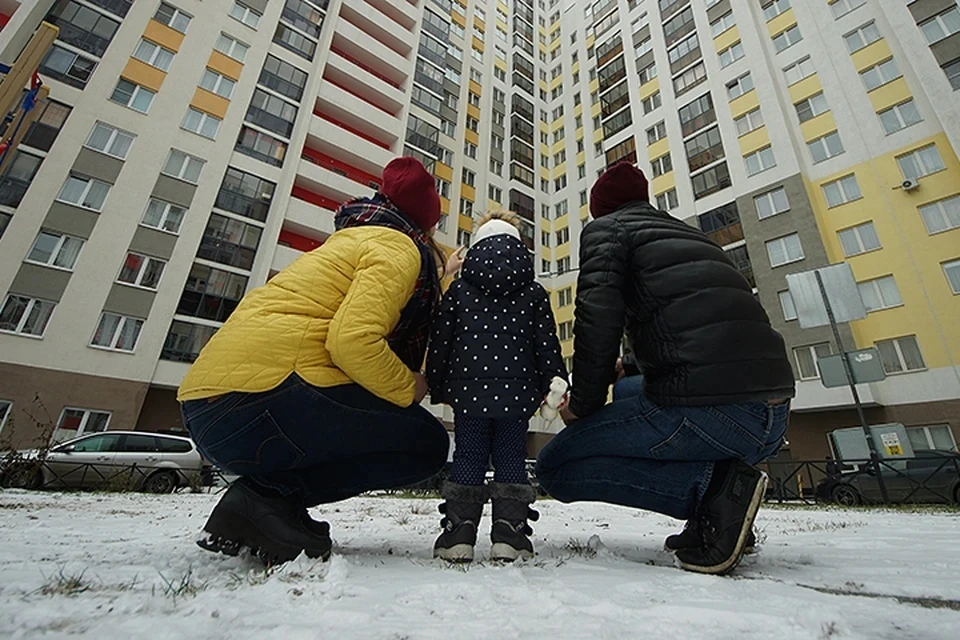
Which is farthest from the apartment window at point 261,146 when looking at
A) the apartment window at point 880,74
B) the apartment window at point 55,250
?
the apartment window at point 880,74

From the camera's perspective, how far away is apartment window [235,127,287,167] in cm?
2189

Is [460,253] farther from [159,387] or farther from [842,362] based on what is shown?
[159,387]

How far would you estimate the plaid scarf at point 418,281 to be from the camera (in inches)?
96.2

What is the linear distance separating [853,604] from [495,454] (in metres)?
1.40

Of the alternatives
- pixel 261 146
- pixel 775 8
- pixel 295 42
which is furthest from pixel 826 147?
pixel 295 42

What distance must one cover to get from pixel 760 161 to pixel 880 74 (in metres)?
5.72

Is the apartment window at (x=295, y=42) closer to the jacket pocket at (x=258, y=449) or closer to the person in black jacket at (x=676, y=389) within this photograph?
the person in black jacket at (x=676, y=389)

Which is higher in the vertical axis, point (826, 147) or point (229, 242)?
point (826, 147)

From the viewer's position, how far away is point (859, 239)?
1942 centimetres

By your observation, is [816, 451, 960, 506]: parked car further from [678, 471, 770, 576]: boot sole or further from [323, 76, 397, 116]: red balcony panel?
[323, 76, 397, 116]: red balcony panel

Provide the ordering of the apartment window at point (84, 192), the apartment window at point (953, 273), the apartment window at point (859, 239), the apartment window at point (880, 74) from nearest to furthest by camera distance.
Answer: the apartment window at point (953, 273) < the apartment window at point (84, 192) < the apartment window at point (859, 239) < the apartment window at point (880, 74)

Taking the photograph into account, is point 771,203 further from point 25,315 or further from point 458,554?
point 25,315

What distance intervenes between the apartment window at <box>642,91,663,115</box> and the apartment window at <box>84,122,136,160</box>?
1158 inches

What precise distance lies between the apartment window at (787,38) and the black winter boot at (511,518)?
31.5 metres
